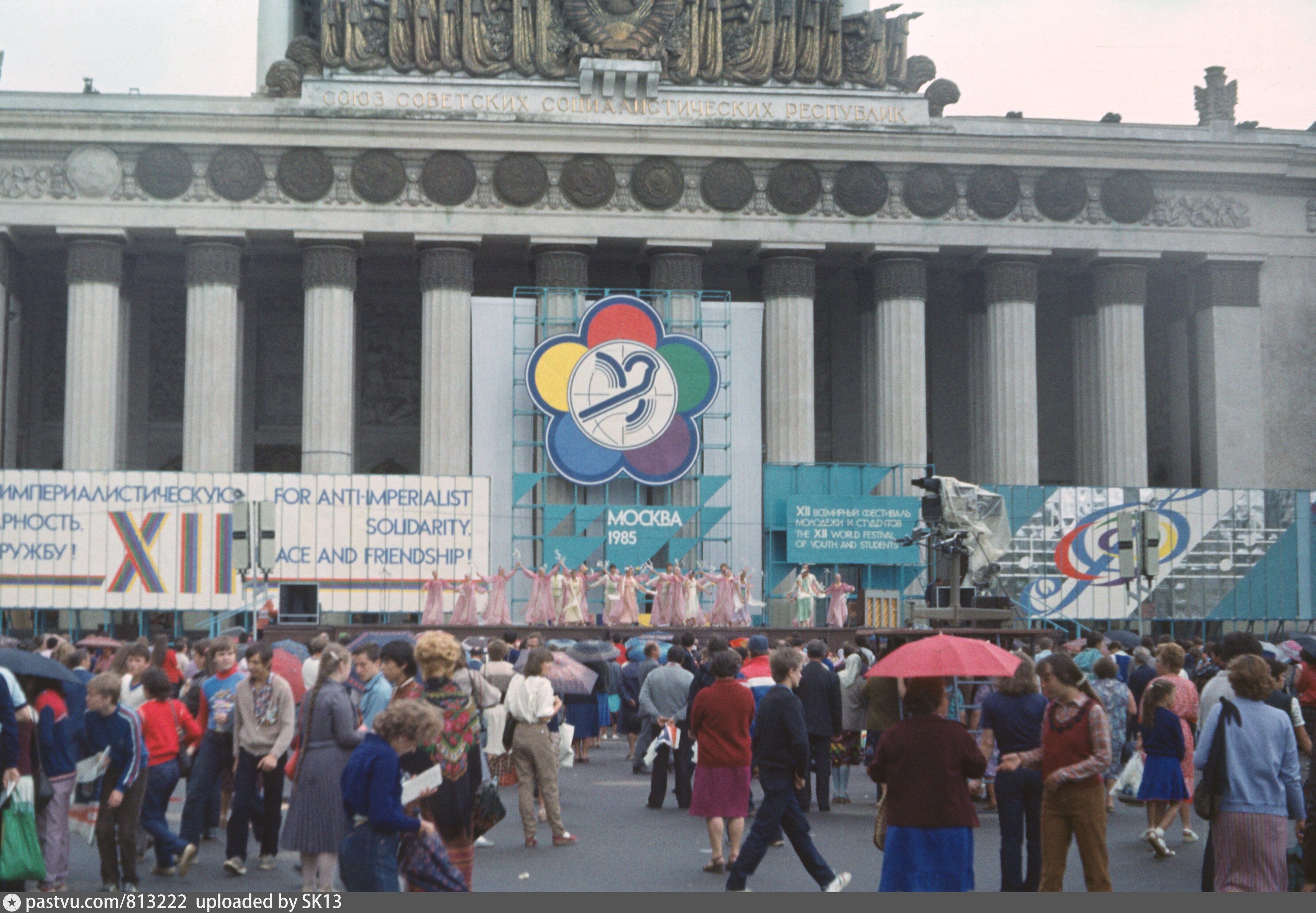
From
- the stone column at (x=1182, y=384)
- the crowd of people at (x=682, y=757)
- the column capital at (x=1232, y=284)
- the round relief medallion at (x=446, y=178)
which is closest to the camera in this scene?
the crowd of people at (x=682, y=757)

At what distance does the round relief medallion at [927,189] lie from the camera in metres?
38.3

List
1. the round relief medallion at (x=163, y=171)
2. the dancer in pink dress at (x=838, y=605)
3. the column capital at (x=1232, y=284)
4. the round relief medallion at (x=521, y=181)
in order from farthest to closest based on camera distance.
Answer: the column capital at (x=1232, y=284) < the round relief medallion at (x=521, y=181) < the round relief medallion at (x=163, y=171) < the dancer in pink dress at (x=838, y=605)

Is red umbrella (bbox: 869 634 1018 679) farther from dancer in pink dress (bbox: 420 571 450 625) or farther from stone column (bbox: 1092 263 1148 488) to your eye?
stone column (bbox: 1092 263 1148 488)

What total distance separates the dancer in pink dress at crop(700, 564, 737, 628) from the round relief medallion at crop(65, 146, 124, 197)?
18.0m

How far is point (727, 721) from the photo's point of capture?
411 inches

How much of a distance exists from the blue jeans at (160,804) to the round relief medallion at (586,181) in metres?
28.5

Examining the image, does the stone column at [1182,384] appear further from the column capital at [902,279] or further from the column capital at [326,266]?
the column capital at [326,266]

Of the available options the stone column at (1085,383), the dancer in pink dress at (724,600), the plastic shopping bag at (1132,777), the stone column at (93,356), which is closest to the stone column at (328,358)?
the stone column at (93,356)

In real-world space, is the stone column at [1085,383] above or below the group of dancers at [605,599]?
above

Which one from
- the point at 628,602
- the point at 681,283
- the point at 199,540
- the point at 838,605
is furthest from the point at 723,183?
the point at 199,540

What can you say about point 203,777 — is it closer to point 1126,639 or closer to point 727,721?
point 727,721

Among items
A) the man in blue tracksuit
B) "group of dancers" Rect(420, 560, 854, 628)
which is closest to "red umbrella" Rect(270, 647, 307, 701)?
the man in blue tracksuit

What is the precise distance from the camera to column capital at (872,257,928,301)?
3862 cm

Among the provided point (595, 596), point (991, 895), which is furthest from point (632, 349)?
point (991, 895)
